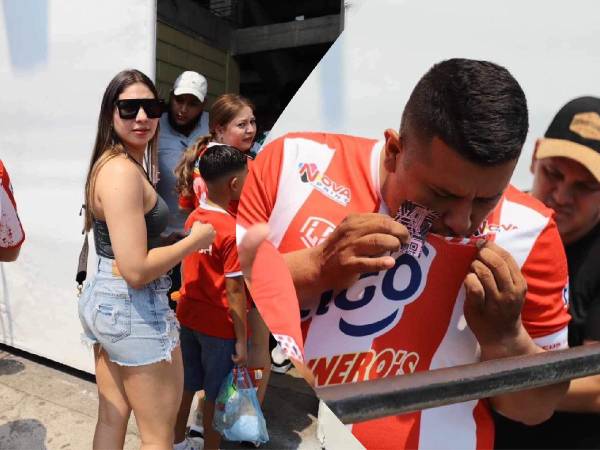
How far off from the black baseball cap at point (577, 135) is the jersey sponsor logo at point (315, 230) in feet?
0.85

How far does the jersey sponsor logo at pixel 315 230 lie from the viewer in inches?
23.8

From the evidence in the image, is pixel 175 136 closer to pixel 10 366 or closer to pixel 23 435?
pixel 23 435

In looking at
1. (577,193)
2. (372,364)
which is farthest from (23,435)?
(577,193)

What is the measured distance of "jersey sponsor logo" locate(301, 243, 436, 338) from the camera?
1.90 feet

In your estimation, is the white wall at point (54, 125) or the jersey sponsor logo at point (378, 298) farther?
the white wall at point (54, 125)

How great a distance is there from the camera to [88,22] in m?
2.43

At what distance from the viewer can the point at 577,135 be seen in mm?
579

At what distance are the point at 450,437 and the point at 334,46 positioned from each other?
0.55 meters

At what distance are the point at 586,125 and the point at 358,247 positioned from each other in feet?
0.97

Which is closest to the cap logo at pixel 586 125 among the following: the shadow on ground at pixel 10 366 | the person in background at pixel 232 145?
the person in background at pixel 232 145

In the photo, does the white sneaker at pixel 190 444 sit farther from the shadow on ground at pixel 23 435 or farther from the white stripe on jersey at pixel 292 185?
the white stripe on jersey at pixel 292 185

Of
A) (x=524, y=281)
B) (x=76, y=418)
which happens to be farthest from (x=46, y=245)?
(x=524, y=281)

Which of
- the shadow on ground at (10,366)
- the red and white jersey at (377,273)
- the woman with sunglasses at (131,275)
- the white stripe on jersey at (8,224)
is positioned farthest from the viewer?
the shadow on ground at (10,366)

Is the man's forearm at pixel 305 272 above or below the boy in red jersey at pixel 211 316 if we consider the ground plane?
above
